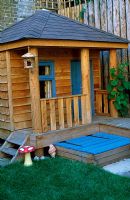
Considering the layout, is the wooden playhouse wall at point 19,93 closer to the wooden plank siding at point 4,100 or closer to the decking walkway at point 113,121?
the wooden plank siding at point 4,100

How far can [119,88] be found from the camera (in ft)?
30.1

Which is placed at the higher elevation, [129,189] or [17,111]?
[17,111]

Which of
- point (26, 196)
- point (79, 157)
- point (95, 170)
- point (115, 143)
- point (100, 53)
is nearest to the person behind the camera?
point (26, 196)

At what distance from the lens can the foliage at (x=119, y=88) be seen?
911 centimetres

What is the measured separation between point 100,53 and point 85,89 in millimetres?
2770

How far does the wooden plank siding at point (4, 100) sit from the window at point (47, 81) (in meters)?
1.00

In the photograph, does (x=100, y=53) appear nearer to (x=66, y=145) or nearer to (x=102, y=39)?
(x=102, y=39)

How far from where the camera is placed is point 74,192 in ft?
17.6

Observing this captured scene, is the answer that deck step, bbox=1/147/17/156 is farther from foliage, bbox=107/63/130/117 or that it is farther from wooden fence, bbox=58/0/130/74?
wooden fence, bbox=58/0/130/74

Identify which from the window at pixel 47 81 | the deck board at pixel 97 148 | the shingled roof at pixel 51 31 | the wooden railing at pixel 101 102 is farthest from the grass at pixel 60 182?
the wooden railing at pixel 101 102

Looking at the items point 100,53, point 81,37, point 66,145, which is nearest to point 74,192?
point 66,145

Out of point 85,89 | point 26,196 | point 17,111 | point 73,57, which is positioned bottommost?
point 26,196

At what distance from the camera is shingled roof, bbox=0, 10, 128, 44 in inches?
293

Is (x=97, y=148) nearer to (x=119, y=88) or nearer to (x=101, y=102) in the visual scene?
(x=119, y=88)
